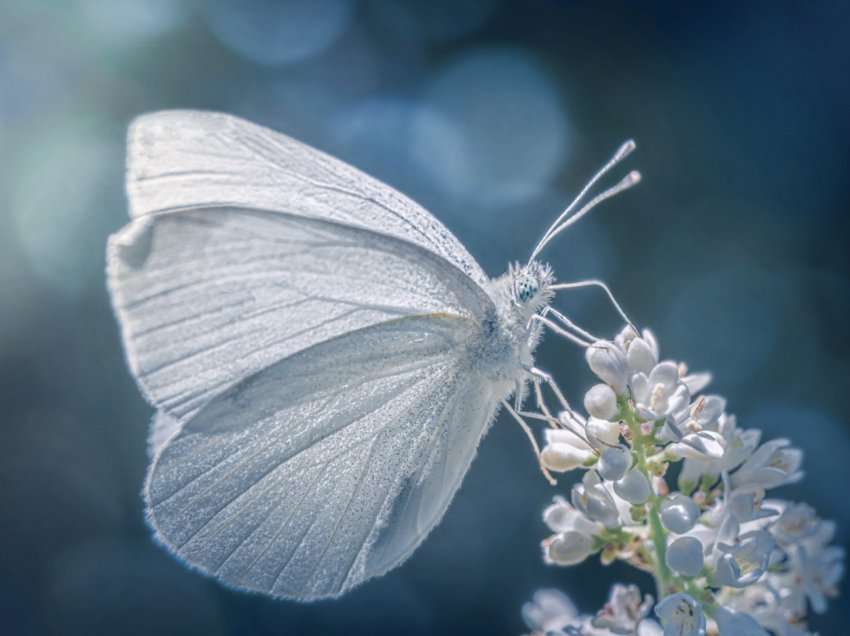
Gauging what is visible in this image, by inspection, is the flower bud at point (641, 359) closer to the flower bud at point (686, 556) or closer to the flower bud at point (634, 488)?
the flower bud at point (634, 488)

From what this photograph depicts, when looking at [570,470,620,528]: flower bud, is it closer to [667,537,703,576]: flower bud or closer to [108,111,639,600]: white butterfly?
[667,537,703,576]: flower bud

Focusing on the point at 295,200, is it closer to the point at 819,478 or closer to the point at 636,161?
the point at 636,161

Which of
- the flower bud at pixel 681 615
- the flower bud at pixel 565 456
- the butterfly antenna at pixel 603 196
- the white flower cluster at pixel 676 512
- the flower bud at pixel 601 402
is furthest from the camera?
the butterfly antenna at pixel 603 196

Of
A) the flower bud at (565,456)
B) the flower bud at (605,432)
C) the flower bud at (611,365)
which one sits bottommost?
the flower bud at (565,456)

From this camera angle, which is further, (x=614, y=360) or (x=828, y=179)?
(x=828, y=179)

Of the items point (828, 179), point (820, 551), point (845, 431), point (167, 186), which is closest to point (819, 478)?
point (845, 431)

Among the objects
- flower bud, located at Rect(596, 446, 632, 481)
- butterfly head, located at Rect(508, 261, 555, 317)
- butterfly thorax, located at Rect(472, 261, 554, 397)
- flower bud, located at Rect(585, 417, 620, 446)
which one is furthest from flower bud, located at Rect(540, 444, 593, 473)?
butterfly head, located at Rect(508, 261, 555, 317)

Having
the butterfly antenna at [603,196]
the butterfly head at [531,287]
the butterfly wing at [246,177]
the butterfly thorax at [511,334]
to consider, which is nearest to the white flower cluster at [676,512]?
the butterfly thorax at [511,334]
